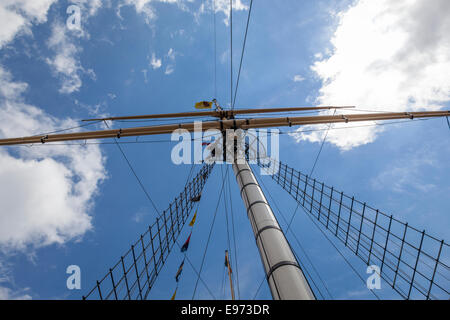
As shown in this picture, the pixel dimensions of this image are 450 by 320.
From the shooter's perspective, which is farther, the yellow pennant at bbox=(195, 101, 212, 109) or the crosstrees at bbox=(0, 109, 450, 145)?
the yellow pennant at bbox=(195, 101, 212, 109)

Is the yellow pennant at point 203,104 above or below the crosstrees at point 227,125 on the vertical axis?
above

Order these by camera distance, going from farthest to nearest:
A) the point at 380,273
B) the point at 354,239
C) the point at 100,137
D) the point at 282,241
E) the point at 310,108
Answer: the point at 310,108 → the point at 100,137 → the point at 354,239 → the point at 380,273 → the point at 282,241

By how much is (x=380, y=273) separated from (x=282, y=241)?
3.50 meters

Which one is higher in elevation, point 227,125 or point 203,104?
point 203,104

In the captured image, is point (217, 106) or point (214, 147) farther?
point (217, 106)

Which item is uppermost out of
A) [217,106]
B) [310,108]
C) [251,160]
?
[217,106]

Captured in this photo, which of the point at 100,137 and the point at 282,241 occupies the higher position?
the point at 100,137

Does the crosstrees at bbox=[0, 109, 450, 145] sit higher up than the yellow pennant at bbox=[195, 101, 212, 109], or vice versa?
the yellow pennant at bbox=[195, 101, 212, 109]

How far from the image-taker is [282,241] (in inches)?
199

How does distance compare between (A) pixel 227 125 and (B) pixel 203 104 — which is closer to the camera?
(A) pixel 227 125

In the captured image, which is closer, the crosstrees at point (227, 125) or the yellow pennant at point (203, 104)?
the crosstrees at point (227, 125)
